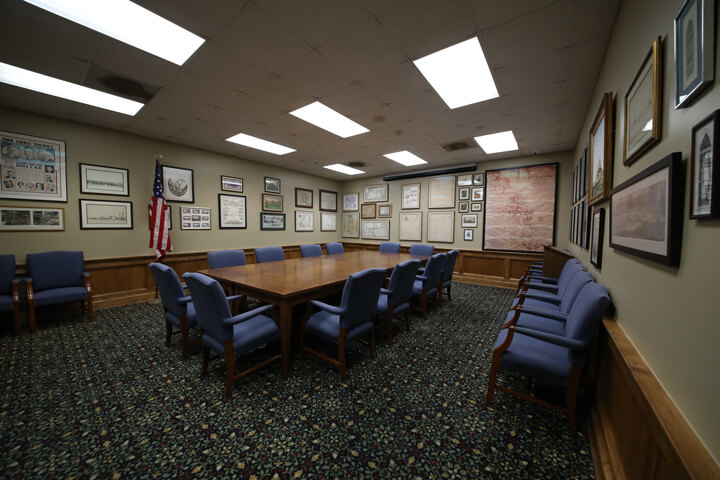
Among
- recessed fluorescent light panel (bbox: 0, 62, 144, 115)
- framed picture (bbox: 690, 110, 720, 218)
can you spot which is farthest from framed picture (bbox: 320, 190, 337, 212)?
framed picture (bbox: 690, 110, 720, 218)

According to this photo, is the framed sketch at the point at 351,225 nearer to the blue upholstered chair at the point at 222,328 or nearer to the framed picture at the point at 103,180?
the framed picture at the point at 103,180

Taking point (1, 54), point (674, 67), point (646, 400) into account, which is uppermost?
point (1, 54)

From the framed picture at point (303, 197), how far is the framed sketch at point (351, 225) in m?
1.38

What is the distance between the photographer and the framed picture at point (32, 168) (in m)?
3.18

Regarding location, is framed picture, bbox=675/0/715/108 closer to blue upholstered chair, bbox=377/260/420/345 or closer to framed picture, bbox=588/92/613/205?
framed picture, bbox=588/92/613/205

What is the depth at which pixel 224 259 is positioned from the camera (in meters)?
3.60

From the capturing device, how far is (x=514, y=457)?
1395mm

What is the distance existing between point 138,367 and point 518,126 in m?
5.41

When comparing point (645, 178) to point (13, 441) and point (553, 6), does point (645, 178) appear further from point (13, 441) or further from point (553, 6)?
point (13, 441)

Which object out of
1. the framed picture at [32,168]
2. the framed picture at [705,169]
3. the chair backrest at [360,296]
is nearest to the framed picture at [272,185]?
the framed picture at [32,168]

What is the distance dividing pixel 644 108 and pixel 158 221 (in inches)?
221

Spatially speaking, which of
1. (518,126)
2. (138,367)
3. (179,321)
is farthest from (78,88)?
(518,126)

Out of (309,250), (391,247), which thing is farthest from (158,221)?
(391,247)

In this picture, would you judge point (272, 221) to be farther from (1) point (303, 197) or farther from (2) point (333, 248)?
(2) point (333, 248)
